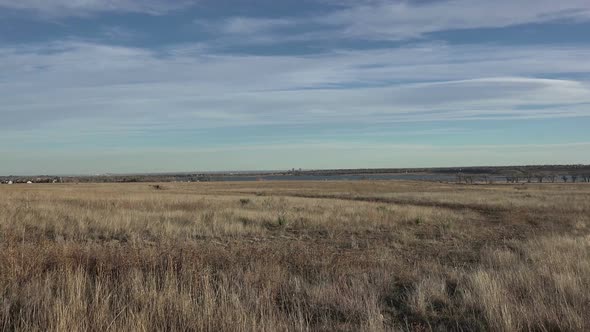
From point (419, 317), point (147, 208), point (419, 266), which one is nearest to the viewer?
point (419, 317)

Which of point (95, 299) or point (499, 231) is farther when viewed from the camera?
point (499, 231)

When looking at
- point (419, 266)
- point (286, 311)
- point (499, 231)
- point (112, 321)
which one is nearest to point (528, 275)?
point (419, 266)

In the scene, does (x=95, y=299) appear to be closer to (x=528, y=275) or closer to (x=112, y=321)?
(x=112, y=321)

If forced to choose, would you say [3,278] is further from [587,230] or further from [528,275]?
[587,230]

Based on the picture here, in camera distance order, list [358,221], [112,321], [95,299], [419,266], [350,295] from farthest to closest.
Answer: [358,221]
[419,266]
[350,295]
[95,299]
[112,321]

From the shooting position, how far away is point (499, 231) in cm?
1878

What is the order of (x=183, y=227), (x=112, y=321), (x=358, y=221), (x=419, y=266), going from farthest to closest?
(x=358, y=221) < (x=183, y=227) < (x=419, y=266) < (x=112, y=321)

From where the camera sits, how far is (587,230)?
19.0 metres

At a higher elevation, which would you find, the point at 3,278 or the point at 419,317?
the point at 3,278

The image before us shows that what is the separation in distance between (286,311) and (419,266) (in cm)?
458

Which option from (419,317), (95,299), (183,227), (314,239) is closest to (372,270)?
(419,317)

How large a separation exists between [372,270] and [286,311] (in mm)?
2885

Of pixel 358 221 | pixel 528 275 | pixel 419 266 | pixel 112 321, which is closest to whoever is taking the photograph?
pixel 112 321

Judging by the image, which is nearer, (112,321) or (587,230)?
(112,321)
